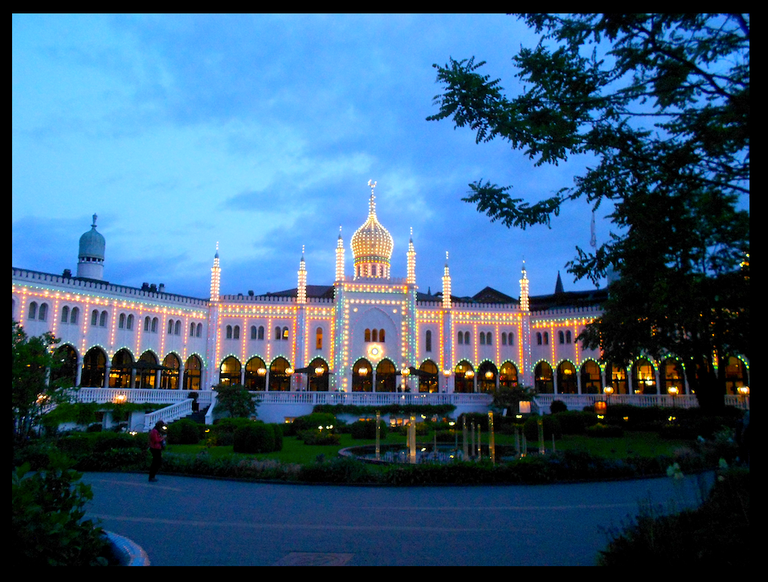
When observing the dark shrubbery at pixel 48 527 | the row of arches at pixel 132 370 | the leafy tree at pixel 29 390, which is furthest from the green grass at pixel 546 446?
the row of arches at pixel 132 370

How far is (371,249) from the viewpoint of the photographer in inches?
2069

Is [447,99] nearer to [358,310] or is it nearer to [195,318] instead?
[358,310]

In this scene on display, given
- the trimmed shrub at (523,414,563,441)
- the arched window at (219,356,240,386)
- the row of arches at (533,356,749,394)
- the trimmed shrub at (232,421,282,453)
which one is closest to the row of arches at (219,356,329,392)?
the arched window at (219,356,240,386)

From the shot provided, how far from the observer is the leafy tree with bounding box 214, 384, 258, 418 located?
30953mm

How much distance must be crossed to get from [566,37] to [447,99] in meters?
1.60

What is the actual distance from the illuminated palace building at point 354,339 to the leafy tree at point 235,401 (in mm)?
12739

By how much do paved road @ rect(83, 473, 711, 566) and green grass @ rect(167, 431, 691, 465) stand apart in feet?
17.5

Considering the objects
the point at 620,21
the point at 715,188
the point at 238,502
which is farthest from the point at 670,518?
the point at 238,502

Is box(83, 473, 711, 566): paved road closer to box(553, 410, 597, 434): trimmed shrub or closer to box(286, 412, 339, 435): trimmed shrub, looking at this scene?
box(286, 412, 339, 435): trimmed shrub

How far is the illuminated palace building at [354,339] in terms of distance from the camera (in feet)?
150

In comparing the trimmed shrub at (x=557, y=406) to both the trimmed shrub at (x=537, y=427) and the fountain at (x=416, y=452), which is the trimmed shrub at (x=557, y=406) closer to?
the trimmed shrub at (x=537, y=427)

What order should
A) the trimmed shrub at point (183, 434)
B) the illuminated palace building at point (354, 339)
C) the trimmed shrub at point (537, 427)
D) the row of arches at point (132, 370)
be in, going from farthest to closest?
1. the illuminated palace building at point (354, 339)
2. the row of arches at point (132, 370)
3. the trimmed shrub at point (537, 427)
4. the trimmed shrub at point (183, 434)

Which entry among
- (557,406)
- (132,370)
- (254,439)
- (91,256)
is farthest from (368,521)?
(91,256)

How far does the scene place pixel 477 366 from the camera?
51.4 meters
